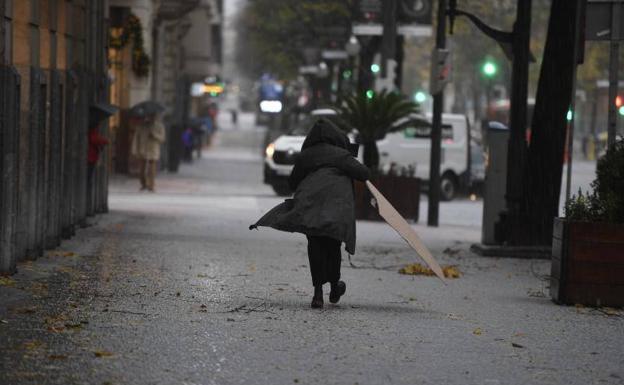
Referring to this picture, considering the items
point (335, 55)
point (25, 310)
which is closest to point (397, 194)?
point (25, 310)

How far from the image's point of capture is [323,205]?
39.6ft

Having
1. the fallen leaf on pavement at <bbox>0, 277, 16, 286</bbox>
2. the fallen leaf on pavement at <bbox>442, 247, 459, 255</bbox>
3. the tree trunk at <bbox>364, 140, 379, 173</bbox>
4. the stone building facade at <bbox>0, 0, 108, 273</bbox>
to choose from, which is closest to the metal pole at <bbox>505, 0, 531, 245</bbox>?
the fallen leaf on pavement at <bbox>442, 247, 459, 255</bbox>

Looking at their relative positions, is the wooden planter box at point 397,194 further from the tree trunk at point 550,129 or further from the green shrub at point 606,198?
the green shrub at point 606,198

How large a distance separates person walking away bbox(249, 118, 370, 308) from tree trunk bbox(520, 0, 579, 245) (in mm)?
7105

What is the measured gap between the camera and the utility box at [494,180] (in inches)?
811

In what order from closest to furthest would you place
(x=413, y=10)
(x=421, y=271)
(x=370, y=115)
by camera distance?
(x=421, y=271) < (x=370, y=115) < (x=413, y=10)

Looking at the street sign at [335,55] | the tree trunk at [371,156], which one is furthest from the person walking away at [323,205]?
the street sign at [335,55]

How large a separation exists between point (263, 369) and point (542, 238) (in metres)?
11.0

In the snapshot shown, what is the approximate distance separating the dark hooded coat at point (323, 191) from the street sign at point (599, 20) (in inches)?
161

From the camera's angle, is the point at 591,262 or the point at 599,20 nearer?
the point at 591,262

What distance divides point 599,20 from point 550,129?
3.86m

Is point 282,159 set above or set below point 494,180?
below

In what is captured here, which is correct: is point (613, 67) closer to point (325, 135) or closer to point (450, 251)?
point (325, 135)

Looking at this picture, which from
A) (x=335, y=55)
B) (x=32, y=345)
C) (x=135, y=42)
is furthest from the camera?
(x=335, y=55)
